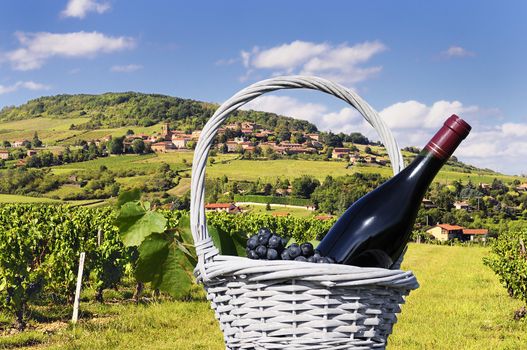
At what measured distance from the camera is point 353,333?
142cm

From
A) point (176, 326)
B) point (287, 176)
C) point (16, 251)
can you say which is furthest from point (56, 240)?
point (287, 176)

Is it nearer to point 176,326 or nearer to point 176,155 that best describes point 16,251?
point 176,326

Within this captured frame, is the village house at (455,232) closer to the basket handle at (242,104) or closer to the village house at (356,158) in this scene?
the village house at (356,158)

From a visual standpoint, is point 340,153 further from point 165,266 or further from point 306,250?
point 306,250

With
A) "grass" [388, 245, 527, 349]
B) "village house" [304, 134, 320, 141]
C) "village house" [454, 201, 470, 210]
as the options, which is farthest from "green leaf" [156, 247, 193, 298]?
"village house" [304, 134, 320, 141]

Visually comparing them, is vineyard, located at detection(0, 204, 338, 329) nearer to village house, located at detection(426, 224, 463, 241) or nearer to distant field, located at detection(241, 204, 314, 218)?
village house, located at detection(426, 224, 463, 241)

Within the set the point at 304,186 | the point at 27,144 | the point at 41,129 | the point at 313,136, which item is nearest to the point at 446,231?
the point at 304,186

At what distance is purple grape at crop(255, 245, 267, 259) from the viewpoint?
5.02 ft

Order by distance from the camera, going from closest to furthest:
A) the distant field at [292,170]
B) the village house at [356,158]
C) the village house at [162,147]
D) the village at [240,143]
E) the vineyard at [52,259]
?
1. the vineyard at [52,259]
2. the distant field at [292,170]
3. the village house at [356,158]
4. the village at [240,143]
5. the village house at [162,147]

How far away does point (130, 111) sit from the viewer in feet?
429

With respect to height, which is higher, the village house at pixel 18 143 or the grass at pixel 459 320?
the village house at pixel 18 143

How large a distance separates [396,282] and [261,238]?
1.14 feet

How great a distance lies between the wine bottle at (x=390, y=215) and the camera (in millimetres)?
1707

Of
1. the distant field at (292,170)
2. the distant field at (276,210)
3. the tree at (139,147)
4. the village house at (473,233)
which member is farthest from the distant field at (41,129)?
the village house at (473,233)
